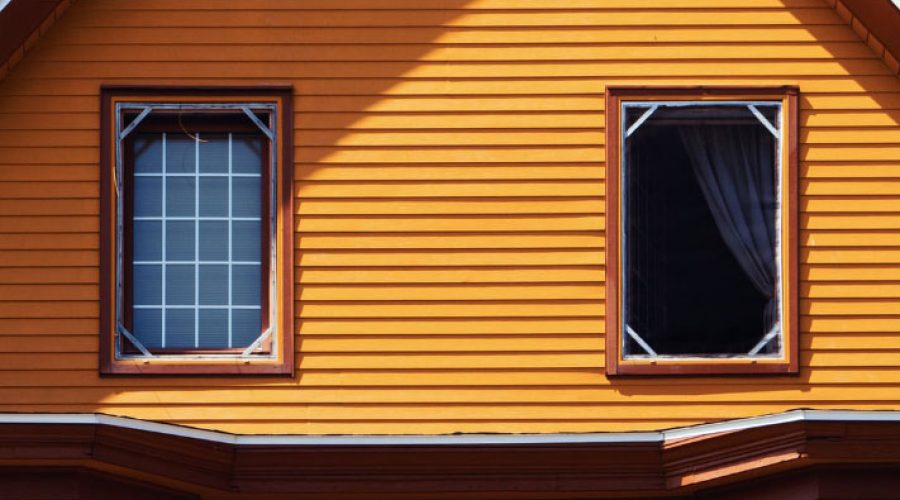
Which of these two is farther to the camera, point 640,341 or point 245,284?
point 245,284

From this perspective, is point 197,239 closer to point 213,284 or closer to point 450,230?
point 213,284

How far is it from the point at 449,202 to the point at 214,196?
1.67 m

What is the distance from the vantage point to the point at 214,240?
1062 centimetres

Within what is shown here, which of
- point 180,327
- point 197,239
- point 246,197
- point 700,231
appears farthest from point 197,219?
point 700,231

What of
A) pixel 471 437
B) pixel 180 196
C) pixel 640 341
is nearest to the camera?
pixel 471 437

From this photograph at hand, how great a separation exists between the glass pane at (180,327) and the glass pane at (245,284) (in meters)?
0.33

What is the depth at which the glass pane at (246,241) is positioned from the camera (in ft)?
34.8

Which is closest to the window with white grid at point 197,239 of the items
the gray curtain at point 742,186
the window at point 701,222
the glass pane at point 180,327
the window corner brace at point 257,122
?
the glass pane at point 180,327

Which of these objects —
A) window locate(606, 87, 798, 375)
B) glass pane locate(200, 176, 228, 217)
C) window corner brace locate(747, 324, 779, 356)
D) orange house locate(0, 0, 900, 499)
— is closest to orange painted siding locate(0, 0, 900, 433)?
orange house locate(0, 0, 900, 499)

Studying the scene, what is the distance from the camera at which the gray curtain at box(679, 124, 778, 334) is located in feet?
34.5

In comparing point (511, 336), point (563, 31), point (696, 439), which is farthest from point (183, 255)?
point (696, 439)

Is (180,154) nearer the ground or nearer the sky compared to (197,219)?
nearer the sky

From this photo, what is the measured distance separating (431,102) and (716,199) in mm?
2120

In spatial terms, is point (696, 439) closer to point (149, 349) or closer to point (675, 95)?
point (675, 95)
